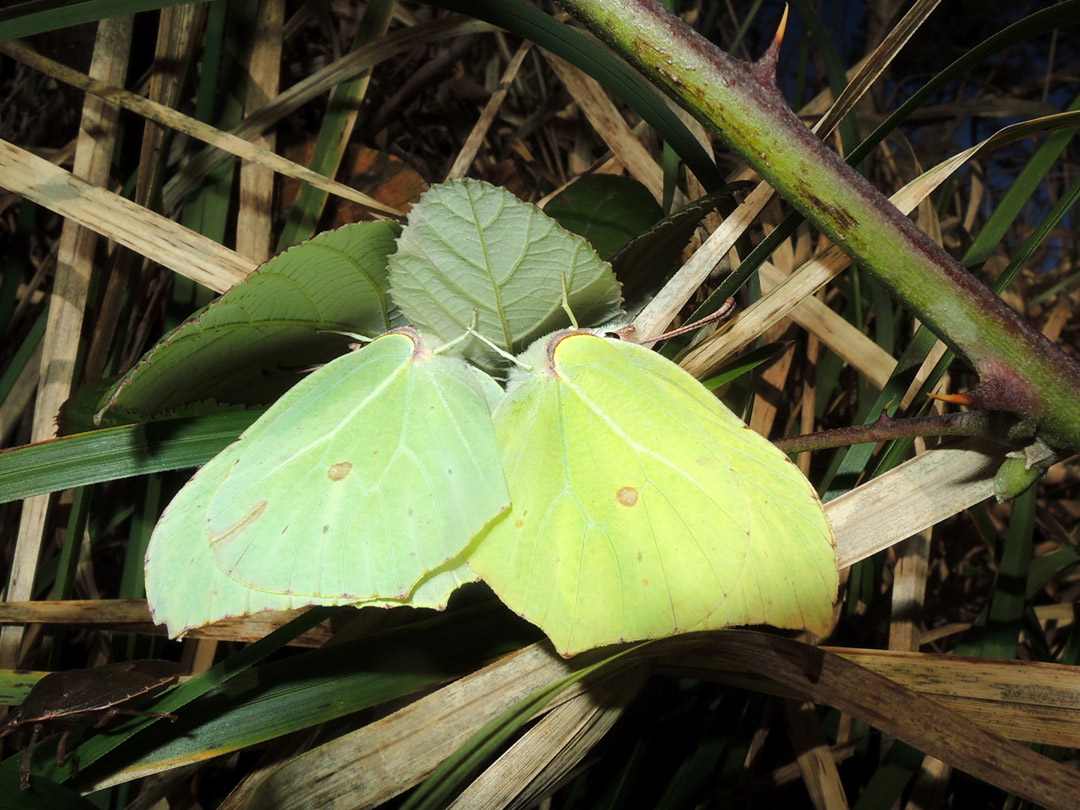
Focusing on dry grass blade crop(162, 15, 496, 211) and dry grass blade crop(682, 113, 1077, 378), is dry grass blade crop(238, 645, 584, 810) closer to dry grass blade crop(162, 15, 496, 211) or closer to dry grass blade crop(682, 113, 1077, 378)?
dry grass blade crop(682, 113, 1077, 378)

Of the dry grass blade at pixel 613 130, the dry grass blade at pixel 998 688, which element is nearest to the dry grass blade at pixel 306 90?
the dry grass blade at pixel 613 130

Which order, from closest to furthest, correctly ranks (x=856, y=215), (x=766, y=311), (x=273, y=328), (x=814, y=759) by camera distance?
(x=856, y=215) < (x=273, y=328) < (x=766, y=311) < (x=814, y=759)

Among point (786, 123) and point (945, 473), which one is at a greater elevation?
point (786, 123)

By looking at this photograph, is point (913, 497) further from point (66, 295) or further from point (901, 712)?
point (66, 295)

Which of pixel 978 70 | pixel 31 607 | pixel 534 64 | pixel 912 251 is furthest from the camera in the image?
pixel 978 70

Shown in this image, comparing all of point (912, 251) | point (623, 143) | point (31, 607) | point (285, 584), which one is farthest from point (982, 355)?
point (31, 607)

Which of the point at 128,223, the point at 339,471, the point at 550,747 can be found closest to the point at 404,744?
the point at 550,747

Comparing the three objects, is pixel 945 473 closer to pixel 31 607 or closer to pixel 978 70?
pixel 31 607
